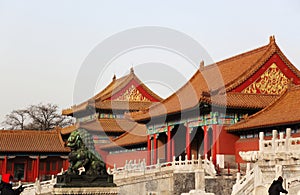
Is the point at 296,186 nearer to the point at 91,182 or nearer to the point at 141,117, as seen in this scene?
the point at 91,182

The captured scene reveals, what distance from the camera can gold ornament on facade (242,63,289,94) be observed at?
27.0 meters

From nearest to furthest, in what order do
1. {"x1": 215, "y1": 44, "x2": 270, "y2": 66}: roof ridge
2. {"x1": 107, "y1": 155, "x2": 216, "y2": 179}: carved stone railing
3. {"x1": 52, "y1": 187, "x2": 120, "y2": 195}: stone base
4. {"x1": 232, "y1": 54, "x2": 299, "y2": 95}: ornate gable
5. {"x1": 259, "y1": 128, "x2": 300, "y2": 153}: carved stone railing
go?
{"x1": 52, "y1": 187, "x2": 120, "y2": 195}: stone base, {"x1": 259, "y1": 128, "x2": 300, "y2": 153}: carved stone railing, {"x1": 107, "y1": 155, "x2": 216, "y2": 179}: carved stone railing, {"x1": 232, "y1": 54, "x2": 299, "y2": 95}: ornate gable, {"x1": 215, "y1": 44, "x2": 270, "y2": 66}: roof ridge

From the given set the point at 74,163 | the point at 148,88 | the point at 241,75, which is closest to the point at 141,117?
the point at 241,75

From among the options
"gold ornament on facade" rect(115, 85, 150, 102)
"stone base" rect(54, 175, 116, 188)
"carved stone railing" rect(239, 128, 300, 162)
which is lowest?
"stone base" rect(54, 175, 116, 188)

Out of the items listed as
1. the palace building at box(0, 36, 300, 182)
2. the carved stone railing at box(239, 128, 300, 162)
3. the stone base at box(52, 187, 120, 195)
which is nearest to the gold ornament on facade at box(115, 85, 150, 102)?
the palace building at box(0, 36, 300, 182)

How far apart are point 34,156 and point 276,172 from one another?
1053 inches

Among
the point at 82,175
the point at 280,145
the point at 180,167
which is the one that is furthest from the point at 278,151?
the point at 82,175

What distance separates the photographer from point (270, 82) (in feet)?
89.4

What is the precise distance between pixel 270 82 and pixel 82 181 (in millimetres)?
17826

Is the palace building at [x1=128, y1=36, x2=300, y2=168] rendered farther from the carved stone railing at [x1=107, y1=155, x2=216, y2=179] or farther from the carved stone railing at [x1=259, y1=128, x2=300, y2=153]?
the carved stone railing at [x1=259, y1=128, x2=300, y2=153]

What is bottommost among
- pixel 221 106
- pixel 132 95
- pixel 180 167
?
pixel 180 167

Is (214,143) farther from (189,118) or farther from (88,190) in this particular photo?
(88,190)

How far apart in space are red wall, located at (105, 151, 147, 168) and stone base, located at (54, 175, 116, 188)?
22119mm

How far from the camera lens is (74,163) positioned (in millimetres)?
11852
